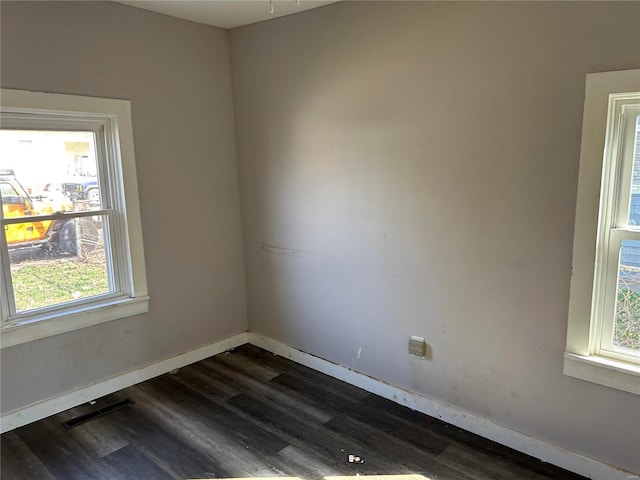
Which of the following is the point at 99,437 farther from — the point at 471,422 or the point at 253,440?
the point at 471,422

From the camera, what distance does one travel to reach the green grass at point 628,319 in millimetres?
2070

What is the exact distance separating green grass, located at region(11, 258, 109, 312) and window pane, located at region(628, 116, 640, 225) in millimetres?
3015

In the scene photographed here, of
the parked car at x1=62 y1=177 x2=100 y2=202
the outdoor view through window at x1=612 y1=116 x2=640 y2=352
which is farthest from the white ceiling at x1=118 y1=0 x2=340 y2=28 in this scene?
the outdoor view through window at x1=612 y1=116 x2=640 y2=352

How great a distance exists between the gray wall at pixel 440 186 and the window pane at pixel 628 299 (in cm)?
22

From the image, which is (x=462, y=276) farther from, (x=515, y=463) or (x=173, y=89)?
(x=173, y=89)

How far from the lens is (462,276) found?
2.51m

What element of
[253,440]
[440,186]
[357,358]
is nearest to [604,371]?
[440,186]

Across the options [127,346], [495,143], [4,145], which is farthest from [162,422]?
[495,143]

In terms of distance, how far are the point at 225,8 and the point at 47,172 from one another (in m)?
1.50

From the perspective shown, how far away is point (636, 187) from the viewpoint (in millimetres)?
1993

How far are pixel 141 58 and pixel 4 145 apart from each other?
0.99m

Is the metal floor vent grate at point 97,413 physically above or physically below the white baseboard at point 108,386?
below

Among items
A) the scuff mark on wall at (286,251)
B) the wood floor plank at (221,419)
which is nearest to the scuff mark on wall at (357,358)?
the scuff mark on wall at (286,251)

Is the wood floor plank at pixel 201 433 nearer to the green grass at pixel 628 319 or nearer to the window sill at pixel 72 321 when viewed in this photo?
the window sill at pixel 72 321
